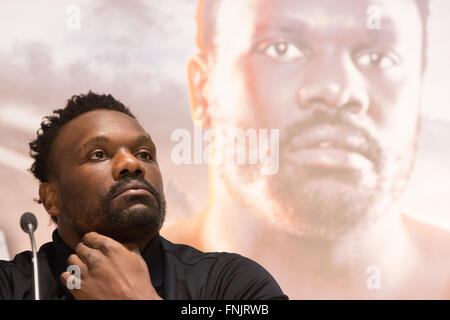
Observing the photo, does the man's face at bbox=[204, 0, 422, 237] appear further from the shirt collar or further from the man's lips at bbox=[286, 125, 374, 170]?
the shirt collar

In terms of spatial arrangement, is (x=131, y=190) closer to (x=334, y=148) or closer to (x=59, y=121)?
(x=59, y=121)

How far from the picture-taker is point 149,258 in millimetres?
1434

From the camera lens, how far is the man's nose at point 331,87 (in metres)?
2.34

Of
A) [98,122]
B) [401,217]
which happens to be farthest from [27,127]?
[401,217]

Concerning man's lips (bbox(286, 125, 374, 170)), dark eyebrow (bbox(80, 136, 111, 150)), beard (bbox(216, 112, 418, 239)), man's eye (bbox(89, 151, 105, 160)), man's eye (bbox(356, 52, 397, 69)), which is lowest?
man's eye (bbox(89, 151, 105, 160))

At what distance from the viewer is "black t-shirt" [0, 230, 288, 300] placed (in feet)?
4.45

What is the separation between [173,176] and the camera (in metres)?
2.30

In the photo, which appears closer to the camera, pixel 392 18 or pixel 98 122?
pixel 98 122

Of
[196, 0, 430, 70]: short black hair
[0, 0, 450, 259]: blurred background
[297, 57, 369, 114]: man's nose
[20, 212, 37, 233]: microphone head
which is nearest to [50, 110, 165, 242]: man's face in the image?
[20, 212, 37, 233]: microphone head

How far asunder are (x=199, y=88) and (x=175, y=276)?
1104 millimetres

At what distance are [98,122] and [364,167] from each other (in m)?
1.26

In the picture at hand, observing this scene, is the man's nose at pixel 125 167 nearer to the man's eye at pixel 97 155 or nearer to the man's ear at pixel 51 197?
the man's eye at pixel 97 155

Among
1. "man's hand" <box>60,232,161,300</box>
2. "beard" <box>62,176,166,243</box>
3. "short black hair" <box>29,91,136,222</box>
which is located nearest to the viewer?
"man's hand" <box>60,232,161,300</box>
